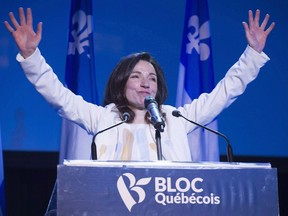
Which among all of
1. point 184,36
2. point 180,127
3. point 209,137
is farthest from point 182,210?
point 184,36

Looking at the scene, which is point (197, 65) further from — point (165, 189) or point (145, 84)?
point (165, 189)

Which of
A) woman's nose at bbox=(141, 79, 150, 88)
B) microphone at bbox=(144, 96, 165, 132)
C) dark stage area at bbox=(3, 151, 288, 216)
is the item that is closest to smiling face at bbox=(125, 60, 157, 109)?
woman's nose at bbox=(141, 79, 150, 88)

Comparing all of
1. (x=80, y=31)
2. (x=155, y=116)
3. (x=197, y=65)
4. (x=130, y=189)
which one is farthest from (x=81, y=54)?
(x=130, y=189)

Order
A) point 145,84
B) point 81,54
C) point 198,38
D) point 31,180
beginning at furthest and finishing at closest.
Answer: point 31,180
point 198,38
point 81,54
point 145,84

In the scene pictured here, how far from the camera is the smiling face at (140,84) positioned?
7.93 feet

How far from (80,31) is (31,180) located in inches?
45.2

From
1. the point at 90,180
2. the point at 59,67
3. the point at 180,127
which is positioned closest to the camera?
the point at 90,180

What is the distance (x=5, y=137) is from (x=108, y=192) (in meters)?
2.32

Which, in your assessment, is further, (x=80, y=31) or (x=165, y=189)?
(x=80, y=31)

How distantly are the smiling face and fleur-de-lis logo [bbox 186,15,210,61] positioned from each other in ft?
3.41

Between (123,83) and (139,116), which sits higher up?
(123,83)

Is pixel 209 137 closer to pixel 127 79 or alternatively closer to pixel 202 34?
pixel 202 34

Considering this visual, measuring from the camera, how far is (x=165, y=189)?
4.57 ft

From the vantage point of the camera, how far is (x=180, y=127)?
237 centimetres
